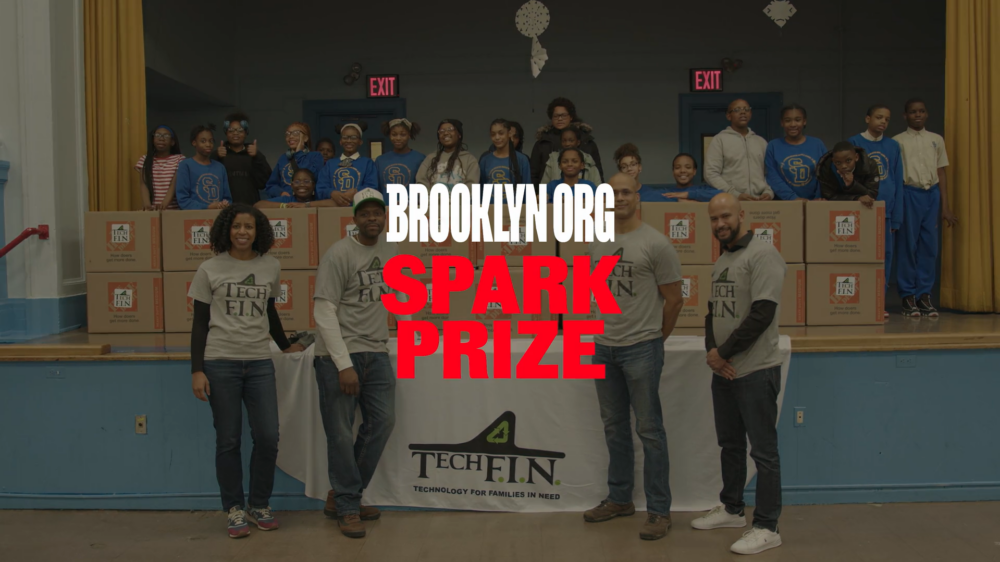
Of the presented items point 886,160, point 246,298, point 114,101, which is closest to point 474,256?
point 246,298

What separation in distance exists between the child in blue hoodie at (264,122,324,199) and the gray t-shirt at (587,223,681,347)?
2.71m

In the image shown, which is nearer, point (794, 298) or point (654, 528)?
point (654, 528)

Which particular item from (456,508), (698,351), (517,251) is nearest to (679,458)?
(698,351)

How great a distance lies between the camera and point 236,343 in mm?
3383

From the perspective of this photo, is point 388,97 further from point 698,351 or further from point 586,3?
point 698,351

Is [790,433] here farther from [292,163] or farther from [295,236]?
[292,163]

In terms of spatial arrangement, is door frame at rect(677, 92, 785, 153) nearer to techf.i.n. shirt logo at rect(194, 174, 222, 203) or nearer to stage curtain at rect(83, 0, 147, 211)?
techf.i.n. shirt logo at rect(194, 174, 222, 203)

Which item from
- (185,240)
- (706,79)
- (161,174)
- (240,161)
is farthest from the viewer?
(706,79)

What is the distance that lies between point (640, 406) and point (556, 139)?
2438 mm

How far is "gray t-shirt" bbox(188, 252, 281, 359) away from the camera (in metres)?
Result: 3.37

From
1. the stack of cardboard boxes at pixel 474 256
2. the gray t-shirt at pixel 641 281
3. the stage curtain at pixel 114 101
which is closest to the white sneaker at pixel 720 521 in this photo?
the gray t-shirt at pixel 641 281

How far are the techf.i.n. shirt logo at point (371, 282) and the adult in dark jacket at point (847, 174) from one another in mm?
2775

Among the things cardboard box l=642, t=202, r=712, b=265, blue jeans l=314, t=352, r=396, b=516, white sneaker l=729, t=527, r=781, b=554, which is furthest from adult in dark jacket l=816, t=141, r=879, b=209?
blue jeans l=314, t=352, r=396, b=516

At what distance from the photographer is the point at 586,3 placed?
7.89 meters
